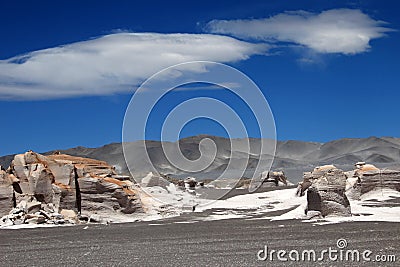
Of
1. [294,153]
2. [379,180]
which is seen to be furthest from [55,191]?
[294,153]

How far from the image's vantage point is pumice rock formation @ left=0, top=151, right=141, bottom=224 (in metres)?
23.0

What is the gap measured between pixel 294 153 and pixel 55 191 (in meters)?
139

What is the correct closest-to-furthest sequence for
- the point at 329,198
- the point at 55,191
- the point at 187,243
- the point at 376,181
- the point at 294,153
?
the point at 187,243
the point at 329,198
the point at 55,191
the point at 376,181
the point at 294,153

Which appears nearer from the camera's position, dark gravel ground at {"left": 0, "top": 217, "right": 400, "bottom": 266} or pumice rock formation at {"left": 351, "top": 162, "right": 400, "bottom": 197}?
dark gravel ground at {"left": 0, "top": 217, "right": 400, "bottom": 266}

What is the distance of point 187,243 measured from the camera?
1491 centimetres

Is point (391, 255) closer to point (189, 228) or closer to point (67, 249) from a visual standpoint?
point (67, 249)

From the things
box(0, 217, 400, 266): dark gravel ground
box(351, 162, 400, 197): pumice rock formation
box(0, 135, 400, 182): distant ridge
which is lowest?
box(0, 217, 400, 266): dark gravel ground

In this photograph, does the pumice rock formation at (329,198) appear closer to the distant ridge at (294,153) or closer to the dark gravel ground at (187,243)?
the dark gravel ground at (187,243)

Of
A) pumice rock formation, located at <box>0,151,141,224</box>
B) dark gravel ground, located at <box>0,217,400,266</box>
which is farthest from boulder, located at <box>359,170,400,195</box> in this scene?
pumice rock formation, located at <box>0,151,141,224</box>

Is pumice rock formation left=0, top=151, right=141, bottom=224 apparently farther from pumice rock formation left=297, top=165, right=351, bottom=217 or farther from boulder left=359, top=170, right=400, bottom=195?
boulder left=359, top=170, right=400, bottom=195

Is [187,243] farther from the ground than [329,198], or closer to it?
closer to it

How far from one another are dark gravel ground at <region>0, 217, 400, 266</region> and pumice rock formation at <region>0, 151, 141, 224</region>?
9.56 feet

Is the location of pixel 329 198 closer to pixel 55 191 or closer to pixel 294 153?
pixel 55 191

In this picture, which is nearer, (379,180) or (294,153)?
(379,180)
